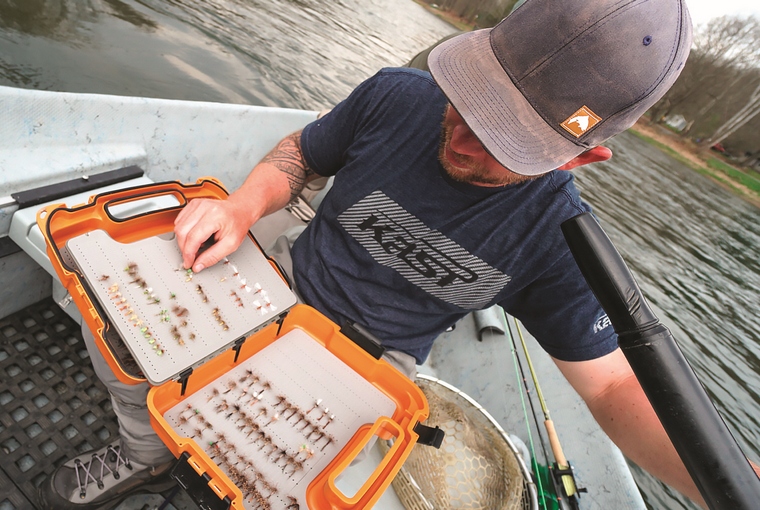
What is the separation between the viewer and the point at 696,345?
20.0 ft

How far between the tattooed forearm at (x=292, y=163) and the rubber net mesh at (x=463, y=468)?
1.21m

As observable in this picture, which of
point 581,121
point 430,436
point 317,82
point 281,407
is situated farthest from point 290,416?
point 317,82

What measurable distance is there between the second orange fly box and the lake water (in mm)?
3985

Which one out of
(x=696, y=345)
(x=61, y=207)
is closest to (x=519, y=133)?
(x=61, y=207)

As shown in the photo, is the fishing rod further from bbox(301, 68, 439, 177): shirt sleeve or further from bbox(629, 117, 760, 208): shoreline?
bbox(629, 117, 760, 208): shoreline

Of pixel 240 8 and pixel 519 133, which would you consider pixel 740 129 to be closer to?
pixel 240 8

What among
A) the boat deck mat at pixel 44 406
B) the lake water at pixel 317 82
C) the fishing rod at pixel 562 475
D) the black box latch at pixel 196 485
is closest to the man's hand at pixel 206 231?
the black box latch at pixel 196 485

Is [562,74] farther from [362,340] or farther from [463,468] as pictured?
[463,468]

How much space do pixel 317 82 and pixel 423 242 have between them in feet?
23.8

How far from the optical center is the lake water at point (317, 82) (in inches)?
199

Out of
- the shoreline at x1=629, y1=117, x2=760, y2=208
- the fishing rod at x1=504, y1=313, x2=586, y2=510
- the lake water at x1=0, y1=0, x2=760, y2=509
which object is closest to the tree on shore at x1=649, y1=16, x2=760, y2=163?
the shoreline at x1=629, y1=117, x2=760, y2=208

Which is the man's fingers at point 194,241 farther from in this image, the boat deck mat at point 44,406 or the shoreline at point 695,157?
the shoreline at point 695,157

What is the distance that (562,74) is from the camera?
101 cm

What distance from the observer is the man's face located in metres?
1.23
